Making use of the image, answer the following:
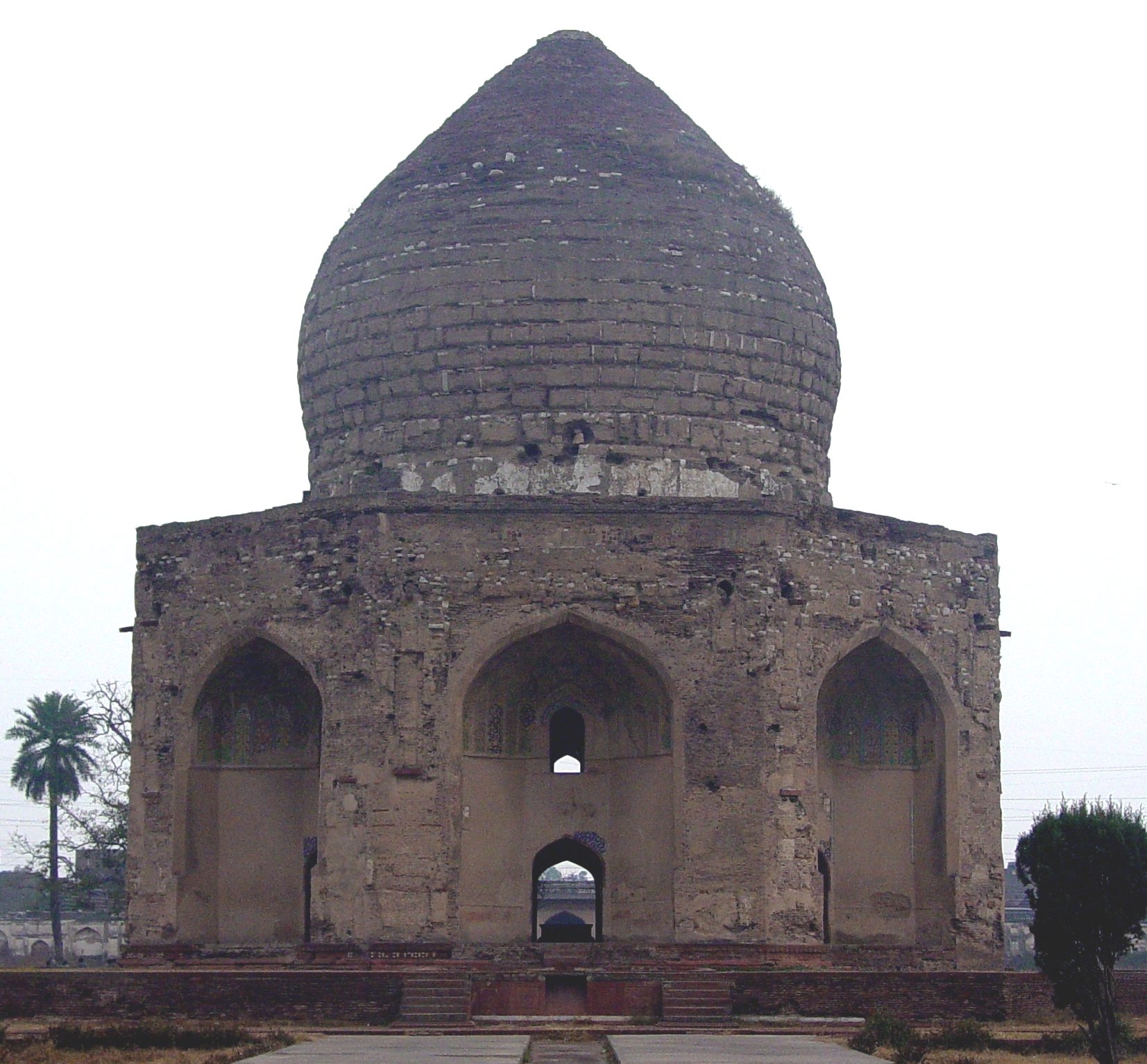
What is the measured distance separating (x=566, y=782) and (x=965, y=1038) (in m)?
6.56

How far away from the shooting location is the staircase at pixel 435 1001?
20.0 meters

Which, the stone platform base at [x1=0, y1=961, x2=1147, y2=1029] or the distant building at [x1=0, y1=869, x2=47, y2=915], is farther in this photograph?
the distant building at [x1=0, y1=869, x2=47, y2=915]

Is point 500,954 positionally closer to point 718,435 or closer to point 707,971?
point 707,971

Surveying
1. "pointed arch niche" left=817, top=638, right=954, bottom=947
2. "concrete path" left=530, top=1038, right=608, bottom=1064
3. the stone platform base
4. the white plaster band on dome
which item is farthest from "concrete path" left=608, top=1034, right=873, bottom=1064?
the white plaster band on dome

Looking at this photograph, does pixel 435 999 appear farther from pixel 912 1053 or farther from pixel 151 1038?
pixel 912 1053

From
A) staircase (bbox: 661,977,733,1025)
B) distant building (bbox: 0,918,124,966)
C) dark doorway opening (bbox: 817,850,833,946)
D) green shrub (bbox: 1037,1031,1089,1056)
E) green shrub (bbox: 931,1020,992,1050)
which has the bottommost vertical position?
distant building (bbox: 0,918,124,966)

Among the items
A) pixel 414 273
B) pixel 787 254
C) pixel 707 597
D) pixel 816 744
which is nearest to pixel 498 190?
pixel 414 273

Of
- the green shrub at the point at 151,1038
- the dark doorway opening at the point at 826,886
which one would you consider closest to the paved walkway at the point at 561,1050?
the green shrub at the point at 151,1038

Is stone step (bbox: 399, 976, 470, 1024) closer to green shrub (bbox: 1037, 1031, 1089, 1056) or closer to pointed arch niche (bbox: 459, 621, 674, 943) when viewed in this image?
pointed arch niche (bbox: 459, 621, 674, 943)

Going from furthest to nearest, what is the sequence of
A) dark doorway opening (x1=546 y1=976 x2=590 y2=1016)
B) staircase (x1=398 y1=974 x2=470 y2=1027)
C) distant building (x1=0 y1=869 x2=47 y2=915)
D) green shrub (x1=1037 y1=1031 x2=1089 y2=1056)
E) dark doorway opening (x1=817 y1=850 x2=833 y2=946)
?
distant building (x1=0 y1=869 x2=47 y2=915), dark doorway opening (x1=817 y1=850 x2=833 y2=946), dark doorway opening (x1=546 y1=976 x2=590 y2=1016), staircase (x1=398 y1=974 x2=470 y2=1027), green shrub (x1=1037 y1=1031 x2=1089 y2=1056)

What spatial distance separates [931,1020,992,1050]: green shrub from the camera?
18.0 metres

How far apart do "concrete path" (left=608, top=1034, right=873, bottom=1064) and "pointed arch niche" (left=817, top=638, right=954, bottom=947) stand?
4957 mm

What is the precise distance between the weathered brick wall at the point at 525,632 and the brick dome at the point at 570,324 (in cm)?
136

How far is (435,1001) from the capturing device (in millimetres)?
20203
